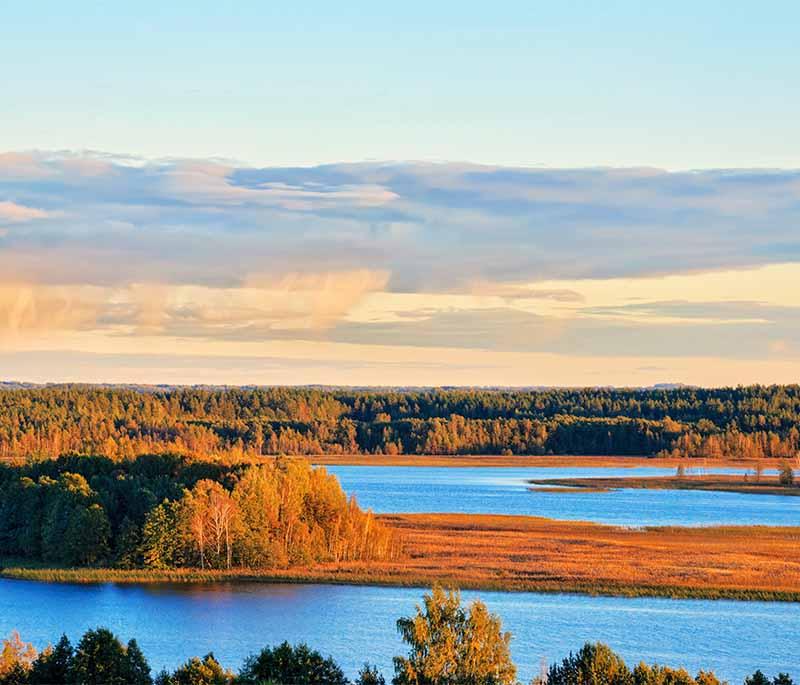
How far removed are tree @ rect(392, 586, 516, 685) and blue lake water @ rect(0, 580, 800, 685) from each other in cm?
978

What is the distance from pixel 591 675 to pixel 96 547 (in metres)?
40.9

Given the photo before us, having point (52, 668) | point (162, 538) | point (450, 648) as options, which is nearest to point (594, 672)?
point (450, 648)

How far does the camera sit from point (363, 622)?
47719mm

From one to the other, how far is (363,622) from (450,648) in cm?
1992

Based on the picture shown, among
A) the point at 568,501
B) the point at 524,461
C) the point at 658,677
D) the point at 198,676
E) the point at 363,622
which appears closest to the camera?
the point at 658,677

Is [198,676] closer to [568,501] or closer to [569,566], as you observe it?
[569,566]

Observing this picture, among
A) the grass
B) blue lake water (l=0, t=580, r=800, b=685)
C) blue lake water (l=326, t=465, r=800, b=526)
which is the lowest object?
blue lake water (l=0, t=580, r=800, b=685)

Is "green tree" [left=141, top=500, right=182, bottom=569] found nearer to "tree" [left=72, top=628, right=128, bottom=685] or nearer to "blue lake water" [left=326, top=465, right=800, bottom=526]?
"blue lake water" [left=326, top=465, right=800, bottom=526]

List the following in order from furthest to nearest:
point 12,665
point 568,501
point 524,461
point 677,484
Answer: point 524,461, point 677,484, point 568,501, point 12,665

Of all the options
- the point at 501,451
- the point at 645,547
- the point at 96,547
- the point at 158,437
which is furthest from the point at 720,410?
the point at 96,547

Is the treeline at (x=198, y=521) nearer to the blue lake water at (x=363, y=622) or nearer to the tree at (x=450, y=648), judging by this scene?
the blue lake water at (x=363, y=622)

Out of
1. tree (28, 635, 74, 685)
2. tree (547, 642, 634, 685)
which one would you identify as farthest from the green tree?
tree (547, 642, 634, 685)

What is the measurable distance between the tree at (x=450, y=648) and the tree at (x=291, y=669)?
209 centimetres

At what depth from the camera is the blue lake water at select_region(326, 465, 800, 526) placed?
88.0 metres
